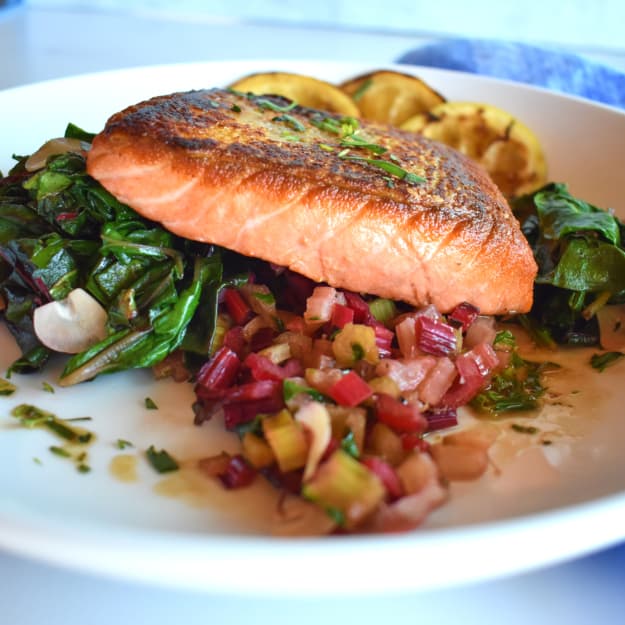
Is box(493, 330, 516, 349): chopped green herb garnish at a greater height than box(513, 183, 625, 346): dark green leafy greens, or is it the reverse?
box(513, 183, 625, 346): dark green leafy greens

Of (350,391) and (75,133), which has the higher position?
(75,133)

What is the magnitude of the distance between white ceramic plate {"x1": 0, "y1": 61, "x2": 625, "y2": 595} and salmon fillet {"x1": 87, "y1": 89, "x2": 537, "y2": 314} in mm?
464

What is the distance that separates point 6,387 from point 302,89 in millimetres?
2254

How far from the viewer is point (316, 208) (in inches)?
90.4

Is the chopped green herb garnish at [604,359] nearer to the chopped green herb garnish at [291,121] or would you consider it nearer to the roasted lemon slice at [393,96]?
the chopped green herb garnish at [291,121]

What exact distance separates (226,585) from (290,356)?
1005mm

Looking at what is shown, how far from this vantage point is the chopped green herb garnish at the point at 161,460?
191 centimetres

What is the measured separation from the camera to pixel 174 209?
7.55ft

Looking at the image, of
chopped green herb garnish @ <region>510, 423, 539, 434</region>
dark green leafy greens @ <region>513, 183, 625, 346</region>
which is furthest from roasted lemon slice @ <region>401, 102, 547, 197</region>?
chopped green herb garnish @ <region>510, 423, 539, 434</region>

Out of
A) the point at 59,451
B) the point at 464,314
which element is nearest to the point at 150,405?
the point at 59,451

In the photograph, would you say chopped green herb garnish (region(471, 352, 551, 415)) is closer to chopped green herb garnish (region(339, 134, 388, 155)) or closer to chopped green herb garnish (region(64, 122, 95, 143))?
chopped green herb garnish (region(339, 134, 388, 155))

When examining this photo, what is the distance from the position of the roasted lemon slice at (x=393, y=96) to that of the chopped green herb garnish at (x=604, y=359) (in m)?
1.78

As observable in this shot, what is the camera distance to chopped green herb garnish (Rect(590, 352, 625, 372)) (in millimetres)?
2506

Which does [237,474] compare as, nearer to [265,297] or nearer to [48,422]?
[48,422]
